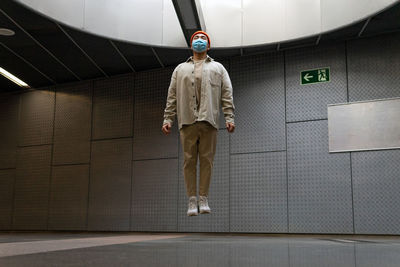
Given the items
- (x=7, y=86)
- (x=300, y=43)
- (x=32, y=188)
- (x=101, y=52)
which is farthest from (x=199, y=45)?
(x=7, y=86)

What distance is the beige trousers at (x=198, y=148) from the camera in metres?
3.91

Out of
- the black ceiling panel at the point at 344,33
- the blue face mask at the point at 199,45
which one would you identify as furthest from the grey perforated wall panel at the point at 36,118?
the blue face mask at the point at 199,45

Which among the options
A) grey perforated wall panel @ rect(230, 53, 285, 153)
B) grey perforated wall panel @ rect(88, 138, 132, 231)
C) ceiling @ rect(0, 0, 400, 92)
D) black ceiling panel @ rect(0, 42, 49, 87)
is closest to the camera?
ceiling @ rect(0, 0, 400, 92)

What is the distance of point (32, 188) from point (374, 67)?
8230 millimetres

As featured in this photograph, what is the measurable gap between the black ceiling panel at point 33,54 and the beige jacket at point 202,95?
4.59m

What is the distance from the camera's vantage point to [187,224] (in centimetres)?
841

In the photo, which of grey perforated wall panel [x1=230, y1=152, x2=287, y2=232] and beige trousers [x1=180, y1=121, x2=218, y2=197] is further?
grey perforated wall panel [x1=230, y1=152, x2=287, y2=232]

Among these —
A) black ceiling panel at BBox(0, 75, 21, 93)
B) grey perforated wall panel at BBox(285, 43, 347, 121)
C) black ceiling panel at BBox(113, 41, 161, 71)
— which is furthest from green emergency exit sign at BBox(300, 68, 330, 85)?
black ceiling panel at BBox(0, 75, 21, 93)

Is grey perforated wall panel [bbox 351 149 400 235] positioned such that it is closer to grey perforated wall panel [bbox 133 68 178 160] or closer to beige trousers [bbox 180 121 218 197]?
grey perforated wall panel [bbox 133 68 178 160]

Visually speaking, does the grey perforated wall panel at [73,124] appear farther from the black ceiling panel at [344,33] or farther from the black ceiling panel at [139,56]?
the black ceiling panel at [344,33]

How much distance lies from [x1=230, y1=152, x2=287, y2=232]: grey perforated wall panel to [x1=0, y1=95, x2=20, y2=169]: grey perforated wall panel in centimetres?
602

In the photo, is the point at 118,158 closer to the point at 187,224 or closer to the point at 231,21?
the point at 187,224

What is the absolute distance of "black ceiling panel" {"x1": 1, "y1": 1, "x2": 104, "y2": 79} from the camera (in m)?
6.95

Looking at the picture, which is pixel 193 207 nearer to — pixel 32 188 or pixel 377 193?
pixel 377 193
